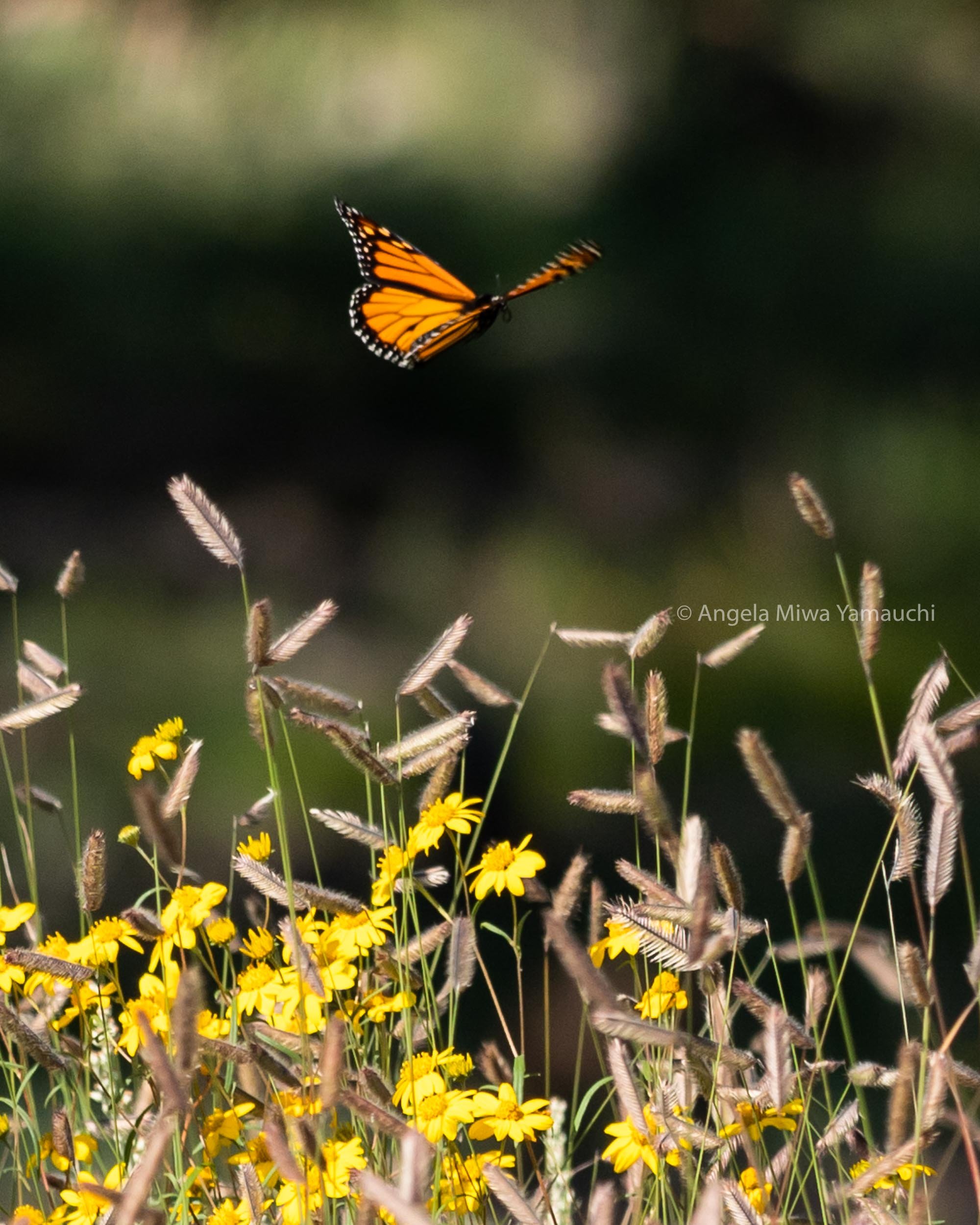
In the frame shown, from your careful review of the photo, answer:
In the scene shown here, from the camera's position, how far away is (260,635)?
746mm

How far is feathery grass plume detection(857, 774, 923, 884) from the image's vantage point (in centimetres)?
73

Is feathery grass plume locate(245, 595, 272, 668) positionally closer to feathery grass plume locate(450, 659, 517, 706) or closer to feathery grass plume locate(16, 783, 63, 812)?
feathery grass plume locate(450, 659, 517, 706)

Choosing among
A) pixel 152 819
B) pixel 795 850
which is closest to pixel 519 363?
pixel 795 850

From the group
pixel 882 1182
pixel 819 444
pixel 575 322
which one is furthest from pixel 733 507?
pixel 882 1182

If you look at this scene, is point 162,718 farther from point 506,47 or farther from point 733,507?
point 506,47

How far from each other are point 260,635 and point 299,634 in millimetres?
61

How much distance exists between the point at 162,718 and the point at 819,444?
60.1 inches

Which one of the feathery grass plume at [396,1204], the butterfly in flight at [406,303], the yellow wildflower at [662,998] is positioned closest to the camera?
the feathery grass plume at [396,1204]

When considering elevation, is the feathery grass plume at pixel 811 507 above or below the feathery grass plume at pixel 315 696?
above

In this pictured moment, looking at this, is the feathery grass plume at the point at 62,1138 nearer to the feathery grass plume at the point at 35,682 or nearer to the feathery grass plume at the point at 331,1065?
the feathery grass plume at the point at 35,682

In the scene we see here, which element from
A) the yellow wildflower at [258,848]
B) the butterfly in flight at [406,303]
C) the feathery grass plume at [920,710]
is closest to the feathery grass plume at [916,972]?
the feathery grass plume at [920,710]

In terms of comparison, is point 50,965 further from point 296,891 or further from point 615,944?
point 615,944

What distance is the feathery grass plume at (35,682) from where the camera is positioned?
95 cm

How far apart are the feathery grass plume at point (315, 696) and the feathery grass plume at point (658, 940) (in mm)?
194
